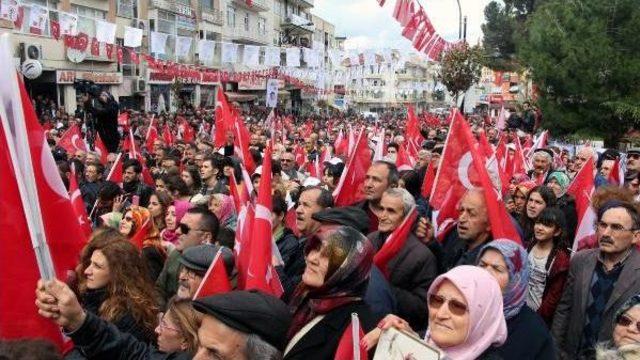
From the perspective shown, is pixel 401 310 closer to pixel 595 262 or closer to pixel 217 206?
pixel 595 262

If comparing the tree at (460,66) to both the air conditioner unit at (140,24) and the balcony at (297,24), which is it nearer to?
the air conditioner unit at (140,24)

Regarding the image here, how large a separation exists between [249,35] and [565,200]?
45.6 meters

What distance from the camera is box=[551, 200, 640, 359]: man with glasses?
385cm

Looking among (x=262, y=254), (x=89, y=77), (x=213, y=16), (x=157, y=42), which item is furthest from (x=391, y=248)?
(x=213, y=16)

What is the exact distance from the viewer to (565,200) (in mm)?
6348

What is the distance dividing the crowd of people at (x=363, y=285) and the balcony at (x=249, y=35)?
41999mm

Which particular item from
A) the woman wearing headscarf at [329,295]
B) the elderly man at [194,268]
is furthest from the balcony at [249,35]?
the woman wearing headscarf at [329,295]

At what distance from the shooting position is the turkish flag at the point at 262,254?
3768 mm

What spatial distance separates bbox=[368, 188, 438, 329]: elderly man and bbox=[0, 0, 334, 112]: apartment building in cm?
1030

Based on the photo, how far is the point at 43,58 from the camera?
2636cm

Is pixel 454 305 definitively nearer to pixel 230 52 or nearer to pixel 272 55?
pixel 230 52

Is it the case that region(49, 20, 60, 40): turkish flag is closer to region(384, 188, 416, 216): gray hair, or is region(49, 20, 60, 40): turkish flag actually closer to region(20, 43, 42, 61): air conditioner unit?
region(20, 43, 42, 61): air conditioner unit

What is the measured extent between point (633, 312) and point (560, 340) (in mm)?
1335

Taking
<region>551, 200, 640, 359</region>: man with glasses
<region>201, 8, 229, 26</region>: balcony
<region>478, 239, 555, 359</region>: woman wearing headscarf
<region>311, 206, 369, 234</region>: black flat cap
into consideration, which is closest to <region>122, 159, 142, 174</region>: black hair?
<region>311, 206, 369, 234</region>: black flat cap
